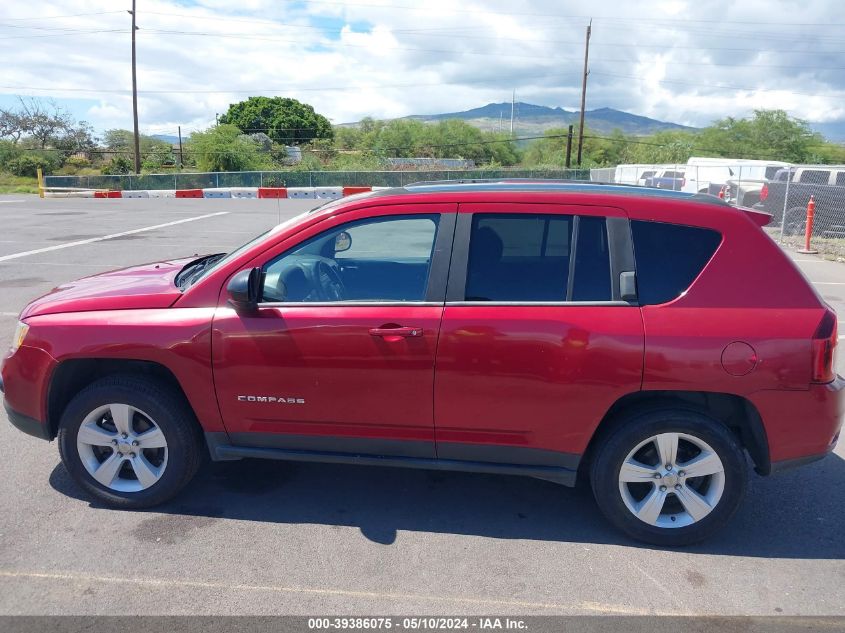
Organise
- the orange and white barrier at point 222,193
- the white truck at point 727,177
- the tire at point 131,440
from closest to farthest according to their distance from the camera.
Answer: the tire at point 131,440
the white truck at point 727,177
the orange and white barrier at point 222,193

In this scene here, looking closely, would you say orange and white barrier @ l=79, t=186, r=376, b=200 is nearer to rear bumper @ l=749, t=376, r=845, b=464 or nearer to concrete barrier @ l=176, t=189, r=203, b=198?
concrete barrier @ l=176, t=189, r=203, b=198

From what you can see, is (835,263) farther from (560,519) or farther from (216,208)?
(216,208)

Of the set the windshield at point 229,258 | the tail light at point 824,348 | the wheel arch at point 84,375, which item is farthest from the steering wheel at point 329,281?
the tail light at point 824,348

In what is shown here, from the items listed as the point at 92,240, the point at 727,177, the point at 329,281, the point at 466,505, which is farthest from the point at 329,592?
the point at 727,177

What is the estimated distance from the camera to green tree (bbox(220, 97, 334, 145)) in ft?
266

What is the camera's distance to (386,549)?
3539 mm

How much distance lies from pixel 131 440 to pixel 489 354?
2.03 meters

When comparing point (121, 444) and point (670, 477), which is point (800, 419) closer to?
point (670, 477)

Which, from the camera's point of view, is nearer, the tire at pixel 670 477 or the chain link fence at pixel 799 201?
the tire at pixel 670 477

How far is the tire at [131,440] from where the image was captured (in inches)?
148

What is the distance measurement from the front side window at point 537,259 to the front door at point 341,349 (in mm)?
193

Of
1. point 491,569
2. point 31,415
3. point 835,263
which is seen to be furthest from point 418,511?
point 835,263

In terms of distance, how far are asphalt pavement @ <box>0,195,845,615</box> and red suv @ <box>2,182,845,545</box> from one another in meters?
0.26

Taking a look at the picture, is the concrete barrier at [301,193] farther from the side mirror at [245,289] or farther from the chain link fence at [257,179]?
the side mirror at [245,289]
